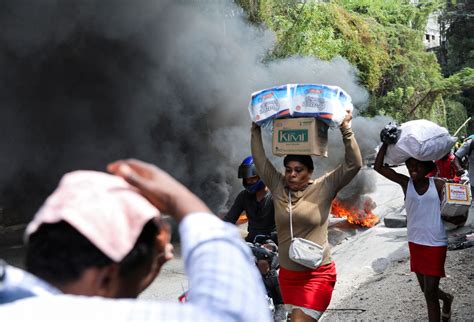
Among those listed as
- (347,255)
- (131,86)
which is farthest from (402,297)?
(131,86)

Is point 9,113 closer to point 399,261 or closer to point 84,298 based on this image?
point 399,261

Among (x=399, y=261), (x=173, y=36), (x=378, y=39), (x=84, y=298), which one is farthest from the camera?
(x=378, y=39)

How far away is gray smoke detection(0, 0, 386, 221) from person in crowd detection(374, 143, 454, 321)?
7.19 meters

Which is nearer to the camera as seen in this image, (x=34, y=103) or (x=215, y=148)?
(x=34, y=103)

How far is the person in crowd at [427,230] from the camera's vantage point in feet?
12.1

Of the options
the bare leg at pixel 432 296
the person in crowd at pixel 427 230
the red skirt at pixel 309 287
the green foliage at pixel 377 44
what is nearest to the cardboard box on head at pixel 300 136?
the red skirt at pixel 309 287

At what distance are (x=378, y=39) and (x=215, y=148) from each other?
25.3ft

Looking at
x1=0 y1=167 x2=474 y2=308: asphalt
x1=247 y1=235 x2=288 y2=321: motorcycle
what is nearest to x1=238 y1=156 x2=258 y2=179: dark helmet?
x1=247 y1=235 x2=288 y2=321: motorcycle

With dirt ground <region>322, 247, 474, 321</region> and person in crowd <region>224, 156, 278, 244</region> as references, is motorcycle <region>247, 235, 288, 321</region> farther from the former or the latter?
dirt ground <region>322, 247, 474, 321</region>

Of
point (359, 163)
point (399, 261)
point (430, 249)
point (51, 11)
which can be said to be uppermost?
point (51, 11)

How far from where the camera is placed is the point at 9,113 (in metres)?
9.62

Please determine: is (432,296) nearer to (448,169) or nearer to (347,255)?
(347,255)

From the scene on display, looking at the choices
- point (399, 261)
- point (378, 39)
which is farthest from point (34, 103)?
point (378, 39)

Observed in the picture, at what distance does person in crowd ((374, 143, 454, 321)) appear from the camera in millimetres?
3688
